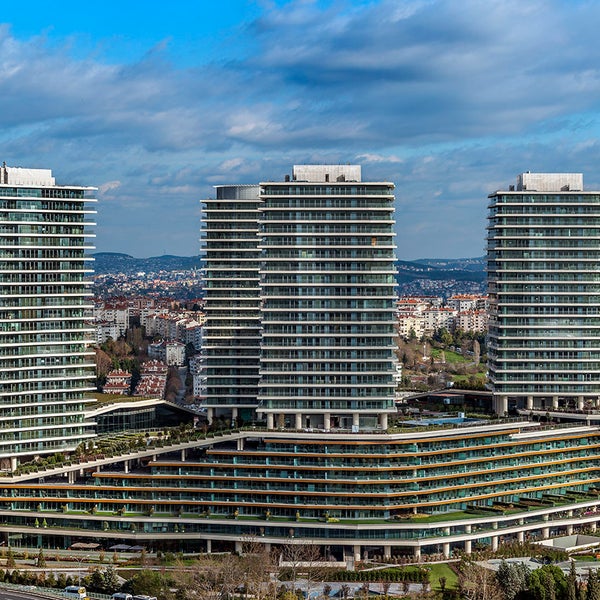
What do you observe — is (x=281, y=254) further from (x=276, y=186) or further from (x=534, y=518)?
(x=534, y=518)

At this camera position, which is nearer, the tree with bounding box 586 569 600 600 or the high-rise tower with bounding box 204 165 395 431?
the tree with bounding box 586 569 600 600

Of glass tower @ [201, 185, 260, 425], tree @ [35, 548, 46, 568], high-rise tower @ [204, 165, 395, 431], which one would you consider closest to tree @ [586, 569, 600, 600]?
high-rise tower @ [204, 165, 395, 431]

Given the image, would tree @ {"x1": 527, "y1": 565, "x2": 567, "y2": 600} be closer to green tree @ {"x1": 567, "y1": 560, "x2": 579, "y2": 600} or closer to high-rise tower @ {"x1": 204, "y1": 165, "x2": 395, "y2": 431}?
green tree @ {"x1": 567, "y1": 560, "x2": 579, "y2": 600}

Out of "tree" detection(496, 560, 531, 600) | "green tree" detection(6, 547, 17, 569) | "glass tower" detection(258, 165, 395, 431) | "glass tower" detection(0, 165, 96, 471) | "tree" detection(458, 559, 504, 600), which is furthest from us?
"glass tower" detection(0, 165, 96, 471)

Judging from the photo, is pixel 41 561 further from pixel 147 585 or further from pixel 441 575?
pixel 441 575

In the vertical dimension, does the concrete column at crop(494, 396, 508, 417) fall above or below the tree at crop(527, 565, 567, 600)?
above

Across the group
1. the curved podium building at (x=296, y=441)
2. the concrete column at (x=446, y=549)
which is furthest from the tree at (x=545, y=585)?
the curved podium building at (x=296, y=441)
